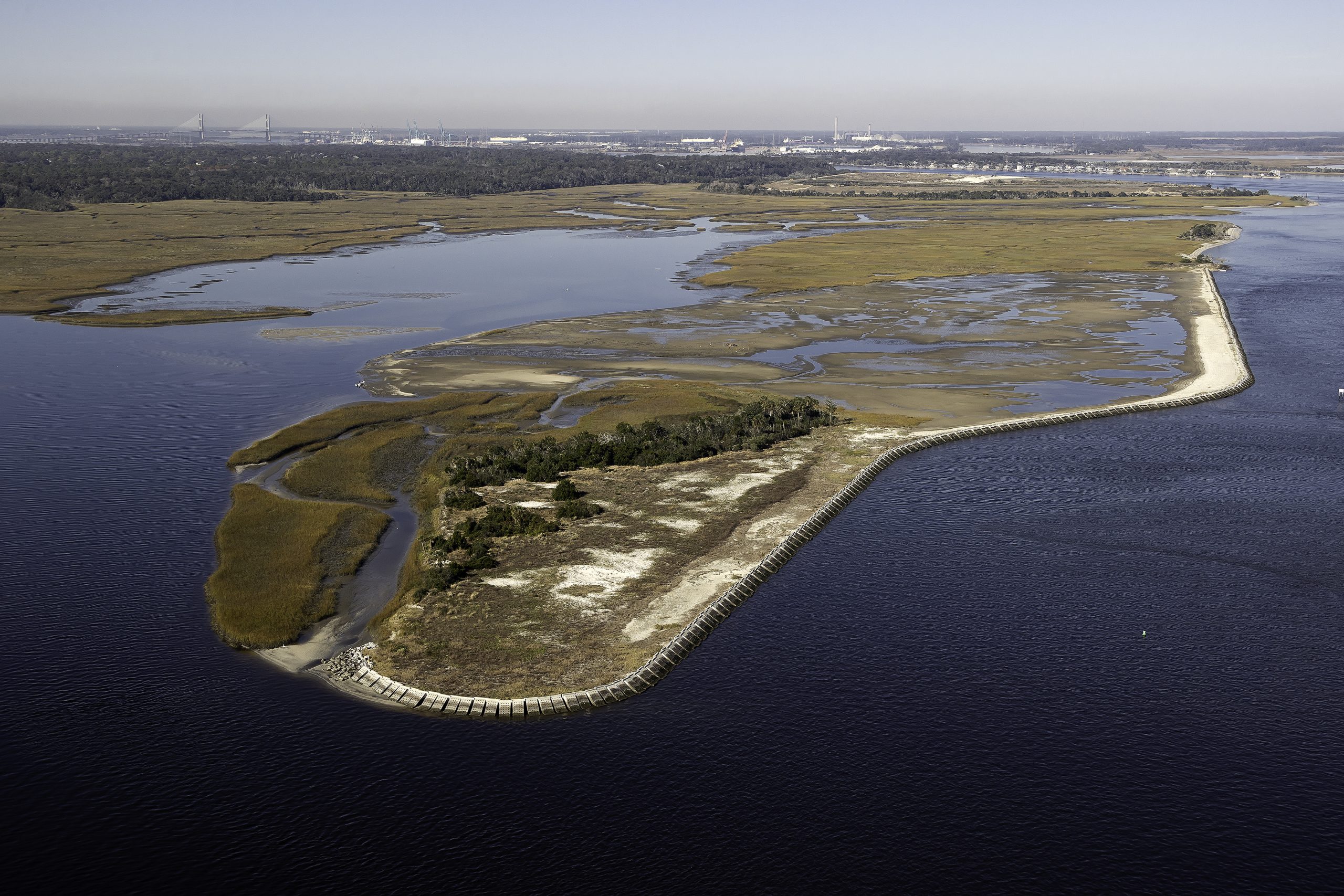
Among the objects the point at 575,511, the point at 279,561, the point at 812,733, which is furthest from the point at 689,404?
the point at 812,733

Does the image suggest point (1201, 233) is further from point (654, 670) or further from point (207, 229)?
point (654, 670)

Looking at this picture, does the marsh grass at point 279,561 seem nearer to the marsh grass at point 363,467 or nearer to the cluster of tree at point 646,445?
the marsh grass at point 363,467

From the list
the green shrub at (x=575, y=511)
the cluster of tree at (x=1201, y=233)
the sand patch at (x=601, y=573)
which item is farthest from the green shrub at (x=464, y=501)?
the cluster of tree at (x=1201, y=233)

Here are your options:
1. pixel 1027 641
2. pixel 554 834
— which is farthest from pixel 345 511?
pixel 1027 641

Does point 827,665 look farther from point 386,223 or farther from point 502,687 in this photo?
point 386,223

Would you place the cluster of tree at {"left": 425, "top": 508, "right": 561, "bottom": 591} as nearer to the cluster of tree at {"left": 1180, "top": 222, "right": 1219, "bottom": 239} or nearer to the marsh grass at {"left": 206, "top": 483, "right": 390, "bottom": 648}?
the marsh grass at {"left": 206, "top": 483, "right": 390, "bottom": 648}

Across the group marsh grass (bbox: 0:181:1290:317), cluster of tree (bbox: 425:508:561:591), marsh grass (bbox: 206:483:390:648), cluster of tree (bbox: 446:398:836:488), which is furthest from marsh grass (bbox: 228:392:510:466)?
marsh grass (bbox: 0:181:1290:317)
